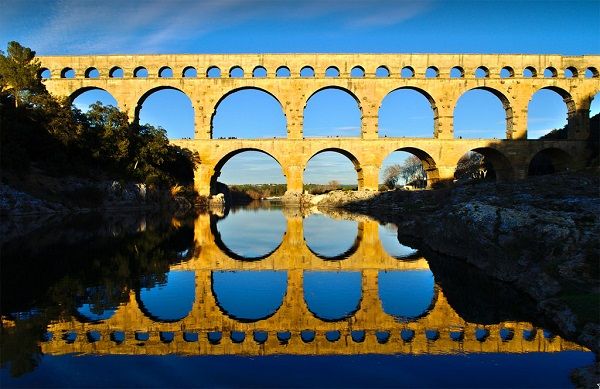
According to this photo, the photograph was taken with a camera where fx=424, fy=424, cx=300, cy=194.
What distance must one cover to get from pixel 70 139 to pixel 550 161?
4747 centimetres

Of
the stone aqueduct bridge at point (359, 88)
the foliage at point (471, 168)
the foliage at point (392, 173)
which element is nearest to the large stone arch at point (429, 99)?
the stone aqueduct bridge at point (359, 88)

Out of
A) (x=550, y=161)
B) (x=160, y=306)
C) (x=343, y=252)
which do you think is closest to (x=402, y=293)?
(x=160, y=306)

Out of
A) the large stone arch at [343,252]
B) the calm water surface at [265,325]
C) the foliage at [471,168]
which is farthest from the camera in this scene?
the foliage at [471,168]

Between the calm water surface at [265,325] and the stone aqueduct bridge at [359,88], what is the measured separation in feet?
103

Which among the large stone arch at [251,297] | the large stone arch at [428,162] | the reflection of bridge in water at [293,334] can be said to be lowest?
the reflection of bridge in water at [293,334]

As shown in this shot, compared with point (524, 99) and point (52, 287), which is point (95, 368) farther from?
point (524, 99)

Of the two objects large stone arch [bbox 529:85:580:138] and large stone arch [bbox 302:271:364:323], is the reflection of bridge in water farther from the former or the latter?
large stone arch [bbox 529:85:580:138]

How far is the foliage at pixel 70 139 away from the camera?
30.6 m

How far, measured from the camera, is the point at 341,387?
4910 millimetres

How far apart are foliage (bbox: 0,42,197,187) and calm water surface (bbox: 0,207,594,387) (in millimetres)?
21764

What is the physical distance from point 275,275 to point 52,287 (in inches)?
199

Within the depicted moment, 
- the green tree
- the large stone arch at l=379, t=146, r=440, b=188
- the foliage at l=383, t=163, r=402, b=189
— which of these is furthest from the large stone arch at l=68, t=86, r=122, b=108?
the foliage at l=383, t=163, r=402, b=189

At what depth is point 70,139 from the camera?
3328 cm

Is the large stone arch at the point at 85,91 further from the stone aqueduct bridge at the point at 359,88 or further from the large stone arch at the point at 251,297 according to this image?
the large stone arch at the point at 251,297
